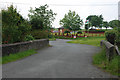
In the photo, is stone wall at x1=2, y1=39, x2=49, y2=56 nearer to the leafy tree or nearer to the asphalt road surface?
the leafy tree

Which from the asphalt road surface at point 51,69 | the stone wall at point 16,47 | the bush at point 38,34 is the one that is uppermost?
the bush at point 38,34

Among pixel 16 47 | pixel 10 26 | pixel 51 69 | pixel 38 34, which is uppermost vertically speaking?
pixel 10 26

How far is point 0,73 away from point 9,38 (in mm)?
5203

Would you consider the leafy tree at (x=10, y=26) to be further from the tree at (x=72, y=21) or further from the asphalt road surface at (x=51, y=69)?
the tree at (x=72, y=21)

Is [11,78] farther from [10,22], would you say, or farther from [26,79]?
[10,22]

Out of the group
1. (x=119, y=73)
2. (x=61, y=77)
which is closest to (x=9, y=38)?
(x=61, y=77)

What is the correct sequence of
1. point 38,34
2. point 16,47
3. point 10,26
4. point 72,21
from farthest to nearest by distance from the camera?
1. point 72,21
2. point 38,34
3. point 10,26
4. point 16,47

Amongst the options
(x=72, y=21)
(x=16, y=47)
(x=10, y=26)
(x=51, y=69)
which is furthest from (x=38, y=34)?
(x=72, y=21)

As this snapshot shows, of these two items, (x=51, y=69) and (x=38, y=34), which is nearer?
(x=51, y=69)

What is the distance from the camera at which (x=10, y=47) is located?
367 inches

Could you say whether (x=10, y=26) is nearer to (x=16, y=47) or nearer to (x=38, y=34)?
(x=16, y=47)

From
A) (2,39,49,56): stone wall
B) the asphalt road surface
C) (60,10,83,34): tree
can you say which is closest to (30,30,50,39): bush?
(2,39,49,56): stone wall

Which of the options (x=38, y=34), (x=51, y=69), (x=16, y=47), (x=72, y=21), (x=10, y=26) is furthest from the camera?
(x=72, y=21)

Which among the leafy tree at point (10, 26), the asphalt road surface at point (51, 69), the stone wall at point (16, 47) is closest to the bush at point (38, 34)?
the stone wall at point (16, 47)
